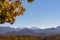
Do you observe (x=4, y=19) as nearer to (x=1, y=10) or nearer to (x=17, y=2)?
(x=1, y=10)

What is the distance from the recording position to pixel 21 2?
42.8 ft

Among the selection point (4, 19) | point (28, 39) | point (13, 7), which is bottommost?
point (28, 39)

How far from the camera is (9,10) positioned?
1236 centimetres

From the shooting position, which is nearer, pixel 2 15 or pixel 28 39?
pixel 2 15

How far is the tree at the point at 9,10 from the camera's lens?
12266mm

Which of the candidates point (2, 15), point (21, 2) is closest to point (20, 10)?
A: point (21, 2)

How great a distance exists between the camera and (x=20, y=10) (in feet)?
42.8

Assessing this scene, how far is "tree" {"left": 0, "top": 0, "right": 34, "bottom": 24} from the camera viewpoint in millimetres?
12266

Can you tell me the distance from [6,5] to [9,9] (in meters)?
0.36

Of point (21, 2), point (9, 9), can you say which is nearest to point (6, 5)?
point (9, 9)

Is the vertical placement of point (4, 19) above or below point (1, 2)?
below

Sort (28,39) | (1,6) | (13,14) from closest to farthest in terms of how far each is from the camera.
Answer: (1,6)
(13,14)
(28,39)

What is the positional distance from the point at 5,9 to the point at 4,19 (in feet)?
2.52

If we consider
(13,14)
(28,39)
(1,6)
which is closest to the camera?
(1,6)
